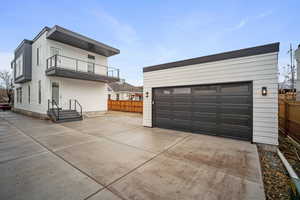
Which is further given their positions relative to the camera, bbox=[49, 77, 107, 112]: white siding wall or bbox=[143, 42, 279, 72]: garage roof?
bbox=[49, 77, 107, 112]: white siding wall

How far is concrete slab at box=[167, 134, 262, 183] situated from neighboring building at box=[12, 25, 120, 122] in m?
9.32

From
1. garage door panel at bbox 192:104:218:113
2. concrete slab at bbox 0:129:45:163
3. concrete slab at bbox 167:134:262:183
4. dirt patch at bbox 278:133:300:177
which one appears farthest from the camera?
garage door panel at bbox 192:104:218:113

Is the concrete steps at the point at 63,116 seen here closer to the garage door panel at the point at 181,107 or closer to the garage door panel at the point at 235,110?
the garage door panel at the point at 181,107

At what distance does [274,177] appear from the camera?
8.69 feet

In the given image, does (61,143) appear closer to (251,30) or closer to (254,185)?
(254,185)

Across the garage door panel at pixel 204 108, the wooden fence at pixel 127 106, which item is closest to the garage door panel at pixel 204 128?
the garage door panel at pixel 204 108

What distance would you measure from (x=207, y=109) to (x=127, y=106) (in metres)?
11.4

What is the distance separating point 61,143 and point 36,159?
1.25 metres

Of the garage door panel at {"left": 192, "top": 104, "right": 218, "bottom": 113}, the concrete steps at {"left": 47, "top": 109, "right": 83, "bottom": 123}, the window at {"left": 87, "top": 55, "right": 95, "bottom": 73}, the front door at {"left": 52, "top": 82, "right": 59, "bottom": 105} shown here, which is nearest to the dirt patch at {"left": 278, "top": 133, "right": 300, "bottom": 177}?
the garage door panel at {"left": 192, "top": 104, "right": 218, "bottom": 113}

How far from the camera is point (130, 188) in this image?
7.00ft

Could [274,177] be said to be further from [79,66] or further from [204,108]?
[79,66]

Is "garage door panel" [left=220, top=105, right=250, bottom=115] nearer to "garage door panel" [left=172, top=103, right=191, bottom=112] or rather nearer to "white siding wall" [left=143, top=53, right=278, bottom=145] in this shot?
"white siding wall" [left=143, top=53, right=278, bottom=145]

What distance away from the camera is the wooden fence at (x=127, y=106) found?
47.9 ft

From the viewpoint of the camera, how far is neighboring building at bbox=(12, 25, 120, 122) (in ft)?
31.1
